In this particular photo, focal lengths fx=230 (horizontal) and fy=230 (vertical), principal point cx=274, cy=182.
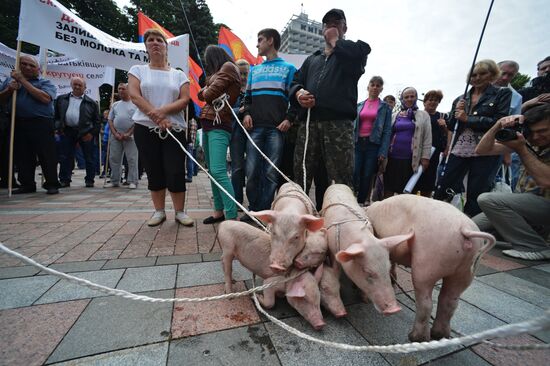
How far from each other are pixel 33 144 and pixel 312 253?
23.4ft

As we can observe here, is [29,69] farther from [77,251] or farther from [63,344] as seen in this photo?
[63,344]

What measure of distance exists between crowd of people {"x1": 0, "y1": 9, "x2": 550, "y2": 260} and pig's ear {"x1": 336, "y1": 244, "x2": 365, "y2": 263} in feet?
5.15

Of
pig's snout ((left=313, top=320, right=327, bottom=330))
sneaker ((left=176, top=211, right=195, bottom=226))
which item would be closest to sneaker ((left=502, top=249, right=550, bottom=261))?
pig's snout ((left=313, top=320, right=327, bottom=330))

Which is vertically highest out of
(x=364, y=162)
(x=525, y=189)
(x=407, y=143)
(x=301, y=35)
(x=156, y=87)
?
(x=301, y=35)

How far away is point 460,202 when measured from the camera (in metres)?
5.05

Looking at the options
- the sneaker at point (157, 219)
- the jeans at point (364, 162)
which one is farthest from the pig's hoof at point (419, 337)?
the jeans at point (364, 162)

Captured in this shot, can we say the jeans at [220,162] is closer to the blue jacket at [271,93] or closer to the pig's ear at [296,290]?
the blue jacket at [271,93]

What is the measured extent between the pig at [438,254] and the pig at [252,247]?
52 cm

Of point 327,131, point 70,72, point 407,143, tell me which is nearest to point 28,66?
point 70,72

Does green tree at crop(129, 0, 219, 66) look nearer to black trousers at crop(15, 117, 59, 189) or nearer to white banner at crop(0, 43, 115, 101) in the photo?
white banner at crop(0, 43, 115, 101)

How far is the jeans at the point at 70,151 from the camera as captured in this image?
6816mm

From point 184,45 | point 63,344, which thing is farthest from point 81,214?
point 184,45

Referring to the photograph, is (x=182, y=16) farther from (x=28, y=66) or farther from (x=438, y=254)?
(x=438, y=254)

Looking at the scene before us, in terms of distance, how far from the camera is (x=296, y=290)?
1599 millimetres
